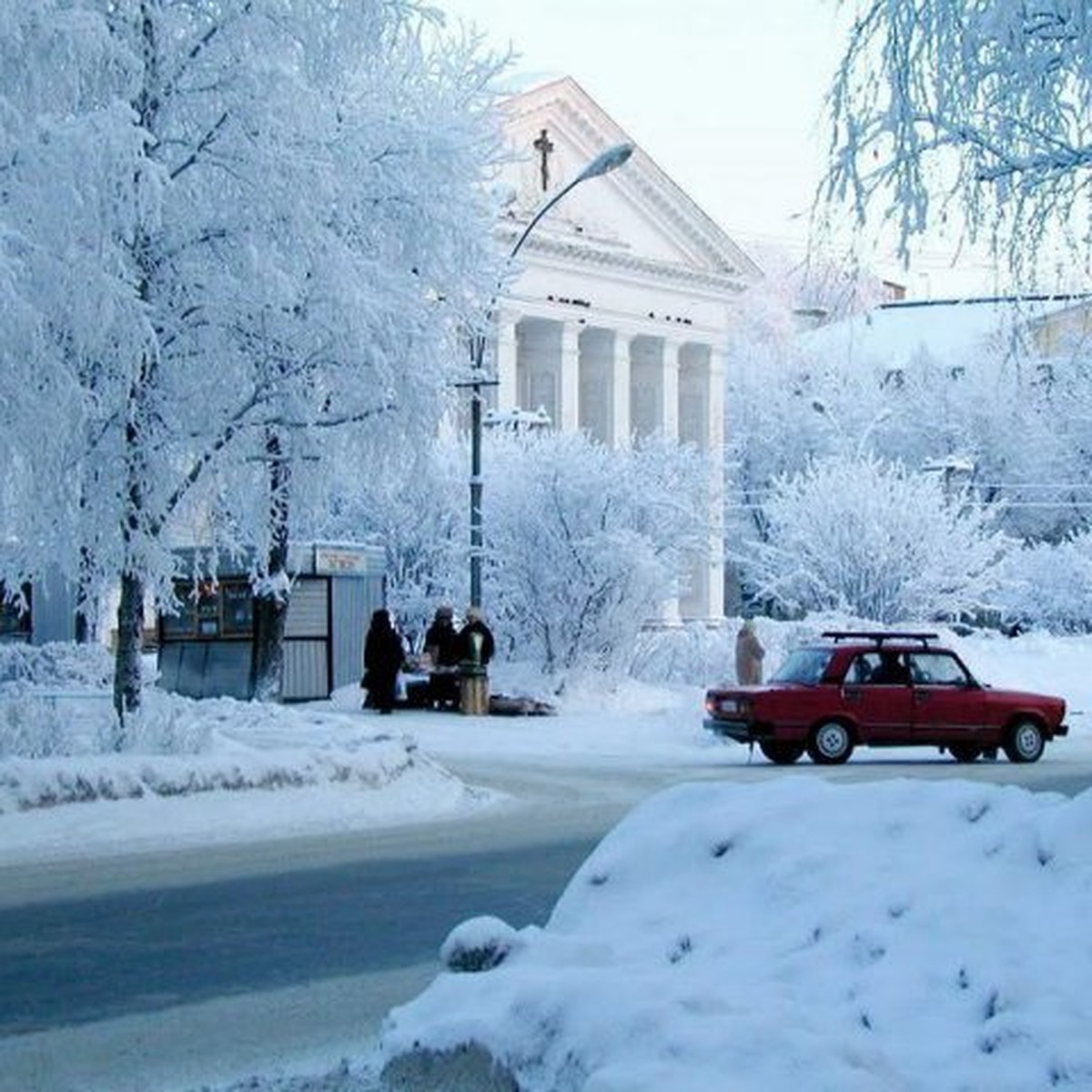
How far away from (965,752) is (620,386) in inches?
1867

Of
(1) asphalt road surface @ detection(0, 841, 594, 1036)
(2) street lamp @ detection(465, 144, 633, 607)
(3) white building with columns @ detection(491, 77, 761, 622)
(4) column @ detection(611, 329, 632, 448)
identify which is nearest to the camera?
(1) asphalt road surface @ detection(0, 841, 594, 1036)

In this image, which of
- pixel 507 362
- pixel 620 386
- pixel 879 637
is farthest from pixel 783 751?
pixel 620 386

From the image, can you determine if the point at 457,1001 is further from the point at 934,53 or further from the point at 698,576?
the point at 698,576

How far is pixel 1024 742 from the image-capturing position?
2583 centimetres

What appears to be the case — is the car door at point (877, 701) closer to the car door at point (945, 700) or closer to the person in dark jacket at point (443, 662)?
the car door at point (945, 700)

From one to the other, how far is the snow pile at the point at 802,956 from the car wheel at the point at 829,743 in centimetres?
1702

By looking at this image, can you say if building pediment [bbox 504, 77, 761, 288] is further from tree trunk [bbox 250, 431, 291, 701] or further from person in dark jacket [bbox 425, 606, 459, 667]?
tree trunk [bbox 250, 431, 291, 701]

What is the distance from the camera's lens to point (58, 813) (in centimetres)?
1612

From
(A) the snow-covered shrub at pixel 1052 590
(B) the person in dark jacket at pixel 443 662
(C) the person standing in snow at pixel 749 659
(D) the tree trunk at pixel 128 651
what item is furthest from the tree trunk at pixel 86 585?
(A) the snow-covered shrub at pixel 1052 590

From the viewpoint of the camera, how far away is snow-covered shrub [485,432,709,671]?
3506 centimetres

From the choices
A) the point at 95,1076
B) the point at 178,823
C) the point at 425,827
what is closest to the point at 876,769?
the point at 425,827

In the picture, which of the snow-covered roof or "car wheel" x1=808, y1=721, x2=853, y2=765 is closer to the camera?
"car wheel" x1=808, y1=721, x2=853, y2=765

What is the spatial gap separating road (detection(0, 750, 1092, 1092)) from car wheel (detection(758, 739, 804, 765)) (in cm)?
682

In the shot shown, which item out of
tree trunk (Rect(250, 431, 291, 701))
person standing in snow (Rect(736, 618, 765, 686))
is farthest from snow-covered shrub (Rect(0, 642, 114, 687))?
person standing in snow (Rect(736, 618, 765, 686))
